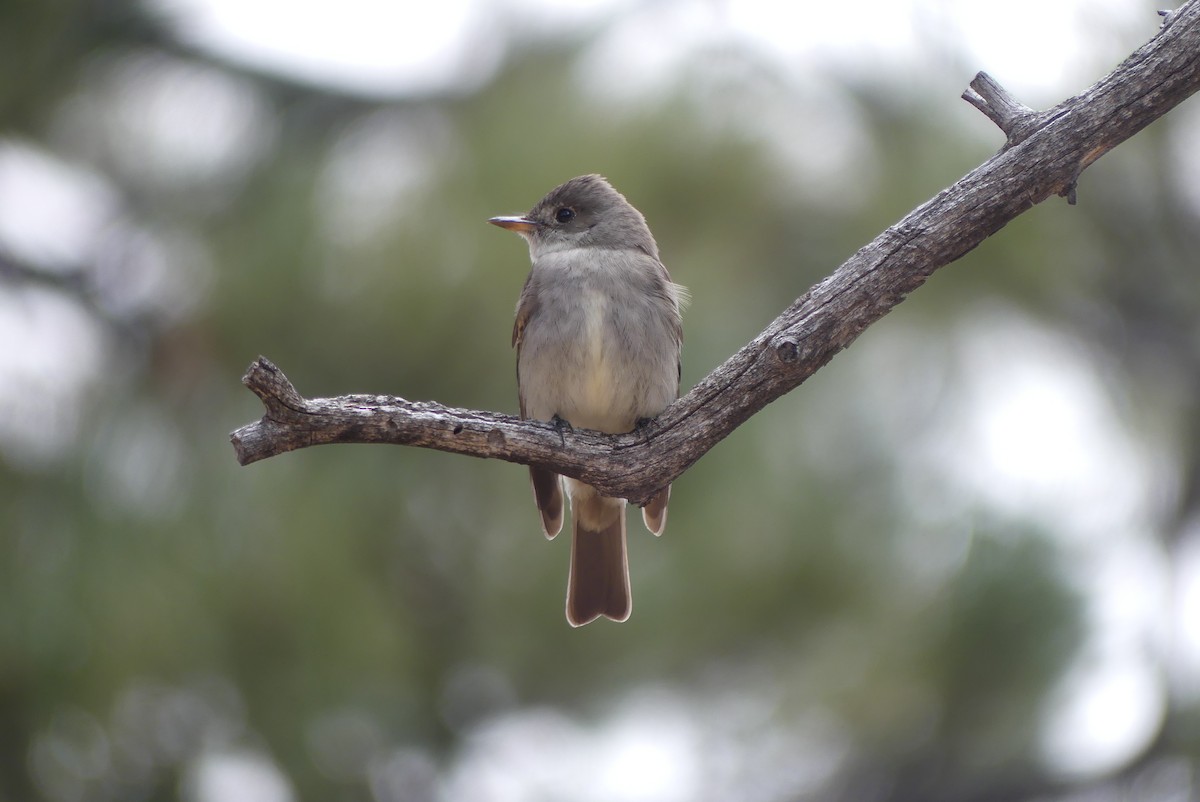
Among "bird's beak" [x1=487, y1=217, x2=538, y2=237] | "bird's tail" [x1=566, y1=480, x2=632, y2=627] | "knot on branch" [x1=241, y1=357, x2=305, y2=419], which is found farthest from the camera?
"bird's beak" [x1=487, y1=217, x2=538, y2=237]

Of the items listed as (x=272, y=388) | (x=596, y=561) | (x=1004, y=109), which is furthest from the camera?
(x=596, y=561)

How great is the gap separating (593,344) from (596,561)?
0.84 metres

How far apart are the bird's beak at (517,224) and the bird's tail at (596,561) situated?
0.90 m

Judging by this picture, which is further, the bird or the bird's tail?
the bird's tail

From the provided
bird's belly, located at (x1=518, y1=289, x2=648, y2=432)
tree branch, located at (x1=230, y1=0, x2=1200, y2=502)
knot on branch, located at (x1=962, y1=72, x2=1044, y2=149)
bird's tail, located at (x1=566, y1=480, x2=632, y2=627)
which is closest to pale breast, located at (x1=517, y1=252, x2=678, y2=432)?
bird's belly, located at (x1=518, y1=289, x2=648, y2=432)

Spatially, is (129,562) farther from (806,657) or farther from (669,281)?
(806,657)

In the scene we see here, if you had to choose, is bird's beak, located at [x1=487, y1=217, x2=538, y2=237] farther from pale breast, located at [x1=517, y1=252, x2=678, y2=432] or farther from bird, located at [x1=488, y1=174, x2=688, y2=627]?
pale breast, located at [x1=517, y1=252, x2=678, y2=432]

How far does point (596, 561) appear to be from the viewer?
15.0 ft

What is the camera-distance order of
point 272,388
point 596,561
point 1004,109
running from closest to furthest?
point 272,388 < point 1004,109 < point 596,561

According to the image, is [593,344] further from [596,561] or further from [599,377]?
[596,561]

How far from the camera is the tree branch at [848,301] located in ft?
9.14

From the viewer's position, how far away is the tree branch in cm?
279

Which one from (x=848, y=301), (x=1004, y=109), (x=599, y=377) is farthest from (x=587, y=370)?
(x=1004, y=109)

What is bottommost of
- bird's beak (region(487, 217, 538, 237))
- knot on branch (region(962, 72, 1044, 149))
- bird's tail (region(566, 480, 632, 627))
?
knot on branch (region(962, 72, 1044, 149))
